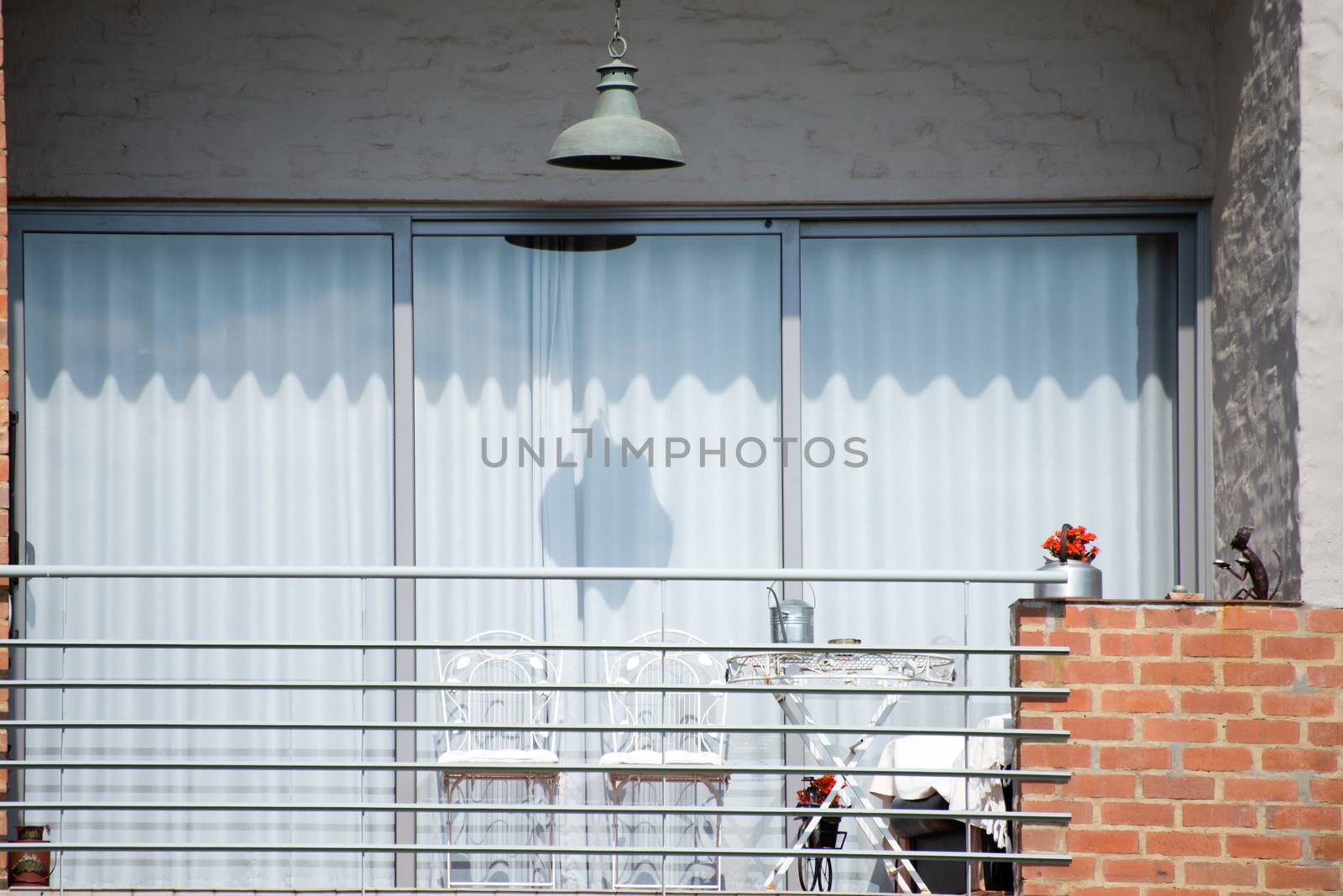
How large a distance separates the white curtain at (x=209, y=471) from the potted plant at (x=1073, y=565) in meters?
2.36

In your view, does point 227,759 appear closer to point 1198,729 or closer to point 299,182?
point 299,182

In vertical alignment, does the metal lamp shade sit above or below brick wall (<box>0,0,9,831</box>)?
above

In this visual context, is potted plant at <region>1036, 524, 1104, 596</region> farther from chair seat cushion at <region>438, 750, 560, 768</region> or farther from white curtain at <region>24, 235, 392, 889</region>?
white curtain at <region>24, 235, 392, 889</region>

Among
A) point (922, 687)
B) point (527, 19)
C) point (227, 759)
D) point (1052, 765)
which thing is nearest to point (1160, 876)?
point (1052, 765)

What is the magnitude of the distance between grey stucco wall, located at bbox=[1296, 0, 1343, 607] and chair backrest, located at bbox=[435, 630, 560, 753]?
2471 millimetres

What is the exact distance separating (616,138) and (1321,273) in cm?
195

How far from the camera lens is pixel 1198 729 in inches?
161

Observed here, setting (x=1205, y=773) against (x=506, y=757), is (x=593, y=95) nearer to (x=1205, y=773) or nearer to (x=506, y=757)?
(x=506, y=757)

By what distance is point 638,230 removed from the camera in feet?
18.7

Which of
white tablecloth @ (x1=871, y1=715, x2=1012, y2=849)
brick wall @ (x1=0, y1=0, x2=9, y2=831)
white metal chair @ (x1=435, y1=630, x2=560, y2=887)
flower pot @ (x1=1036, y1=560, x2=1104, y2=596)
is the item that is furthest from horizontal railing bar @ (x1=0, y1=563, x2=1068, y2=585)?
white metal chair @ (x1=435, y1=630, x2=560, y2=887)

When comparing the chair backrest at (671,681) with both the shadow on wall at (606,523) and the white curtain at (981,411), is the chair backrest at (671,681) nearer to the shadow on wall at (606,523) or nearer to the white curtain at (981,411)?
the shadow on wall at (606,523)

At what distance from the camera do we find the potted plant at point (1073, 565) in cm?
418

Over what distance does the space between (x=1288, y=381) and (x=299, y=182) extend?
3.20 m

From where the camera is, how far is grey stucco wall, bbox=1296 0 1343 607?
4477 millimetres
